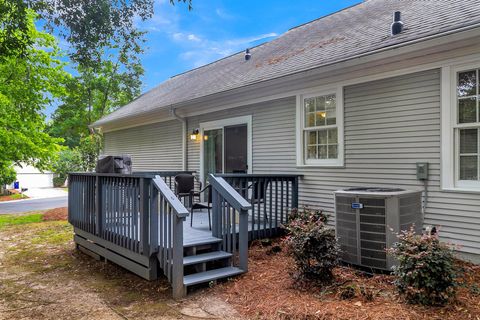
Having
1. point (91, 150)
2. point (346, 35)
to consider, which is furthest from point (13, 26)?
point (91, 150)

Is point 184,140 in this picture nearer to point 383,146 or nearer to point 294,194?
point 294,194

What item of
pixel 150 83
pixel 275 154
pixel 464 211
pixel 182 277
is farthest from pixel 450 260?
pixel 150 83

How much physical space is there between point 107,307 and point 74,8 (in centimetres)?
366

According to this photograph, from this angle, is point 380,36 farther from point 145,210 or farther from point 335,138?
point 145,210

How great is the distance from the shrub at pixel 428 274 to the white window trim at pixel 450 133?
1621 mm

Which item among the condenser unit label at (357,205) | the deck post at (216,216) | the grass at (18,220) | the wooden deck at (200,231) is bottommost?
the grass at (18,220)

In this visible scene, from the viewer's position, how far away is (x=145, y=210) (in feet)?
13.6

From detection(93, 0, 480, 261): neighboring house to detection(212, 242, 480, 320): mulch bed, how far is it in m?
1.30

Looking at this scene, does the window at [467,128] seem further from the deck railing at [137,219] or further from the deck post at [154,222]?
the deck post at [154,222]

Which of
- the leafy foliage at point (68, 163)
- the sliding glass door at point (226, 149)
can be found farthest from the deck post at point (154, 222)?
the leafy foliage at point (68, 163)

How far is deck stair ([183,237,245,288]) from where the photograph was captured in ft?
12.7

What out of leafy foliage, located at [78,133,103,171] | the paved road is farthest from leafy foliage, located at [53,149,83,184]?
the paved road

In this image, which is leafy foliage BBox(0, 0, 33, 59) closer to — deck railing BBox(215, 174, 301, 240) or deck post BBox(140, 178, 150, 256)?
deck post BBox(140, 178, 150, 256)

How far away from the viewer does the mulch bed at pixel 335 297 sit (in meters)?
2.85
